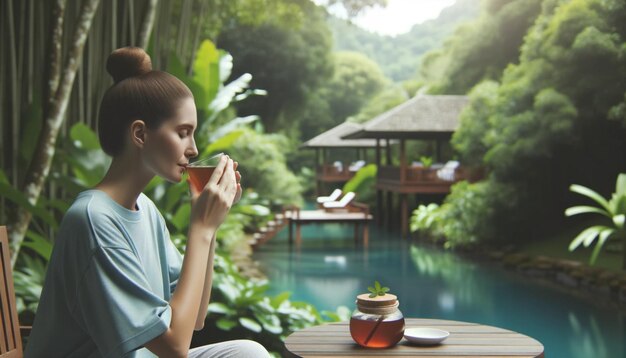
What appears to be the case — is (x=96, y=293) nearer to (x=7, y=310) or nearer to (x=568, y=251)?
(x=7, y=310)

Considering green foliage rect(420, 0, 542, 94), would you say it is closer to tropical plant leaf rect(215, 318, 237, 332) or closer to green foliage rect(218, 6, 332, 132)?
green foliage rect(218, 6, 332, 132)

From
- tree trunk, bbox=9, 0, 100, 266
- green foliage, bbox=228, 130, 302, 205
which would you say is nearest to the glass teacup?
tree trunk, bbox=9, 0, 100, 266

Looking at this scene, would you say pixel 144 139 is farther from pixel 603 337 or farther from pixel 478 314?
pixel 478 314

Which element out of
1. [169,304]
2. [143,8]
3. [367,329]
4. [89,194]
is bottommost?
[367,329]

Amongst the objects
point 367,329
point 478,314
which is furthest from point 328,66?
point 367,329

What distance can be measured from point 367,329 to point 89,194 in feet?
1.79

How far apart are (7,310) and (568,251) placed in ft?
26.6

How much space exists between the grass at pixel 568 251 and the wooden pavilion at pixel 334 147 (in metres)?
6.31

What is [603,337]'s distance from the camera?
549 centimetres

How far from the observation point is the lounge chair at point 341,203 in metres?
12.1

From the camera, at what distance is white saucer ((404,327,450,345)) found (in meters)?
1.35

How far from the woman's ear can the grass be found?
22.0ft

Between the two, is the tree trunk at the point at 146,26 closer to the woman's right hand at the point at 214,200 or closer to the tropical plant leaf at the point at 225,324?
the tropical plant leaf at the point at 225,324

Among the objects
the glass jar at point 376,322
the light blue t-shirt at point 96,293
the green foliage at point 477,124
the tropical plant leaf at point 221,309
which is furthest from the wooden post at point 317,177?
the light blue t-shirt at point 96,293
